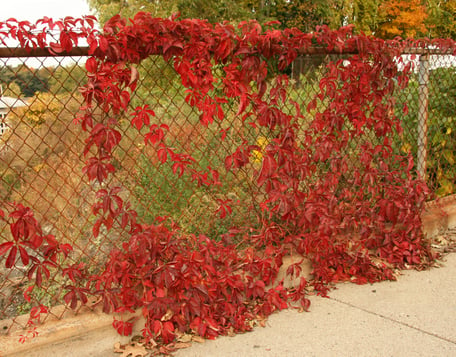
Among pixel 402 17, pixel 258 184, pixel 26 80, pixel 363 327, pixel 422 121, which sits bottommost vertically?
pixel 363 327

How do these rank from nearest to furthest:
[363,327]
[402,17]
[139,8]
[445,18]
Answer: [363,327] → [139,8] → [402,17] → [445,18]

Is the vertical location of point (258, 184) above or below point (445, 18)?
above

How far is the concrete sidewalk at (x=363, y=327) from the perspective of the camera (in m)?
2.57

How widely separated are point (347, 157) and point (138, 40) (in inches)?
74.1

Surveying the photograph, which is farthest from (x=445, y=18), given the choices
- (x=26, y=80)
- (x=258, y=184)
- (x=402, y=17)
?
(x=26, y=80)

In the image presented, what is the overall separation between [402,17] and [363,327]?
→ 18.3 m

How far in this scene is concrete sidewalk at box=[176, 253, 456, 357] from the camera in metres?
2.57

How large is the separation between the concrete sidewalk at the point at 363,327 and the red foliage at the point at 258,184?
130 millimetres

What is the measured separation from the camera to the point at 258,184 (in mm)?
3143

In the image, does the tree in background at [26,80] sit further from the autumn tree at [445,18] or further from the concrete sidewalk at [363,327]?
the autumn tree at [445,18]

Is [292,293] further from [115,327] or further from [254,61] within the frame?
[254,61]

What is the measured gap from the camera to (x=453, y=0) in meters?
18.2

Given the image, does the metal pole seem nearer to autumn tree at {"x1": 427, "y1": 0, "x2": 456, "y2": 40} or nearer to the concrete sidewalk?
the concrete sidewalk

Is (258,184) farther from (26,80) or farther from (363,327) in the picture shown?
(26,80)
